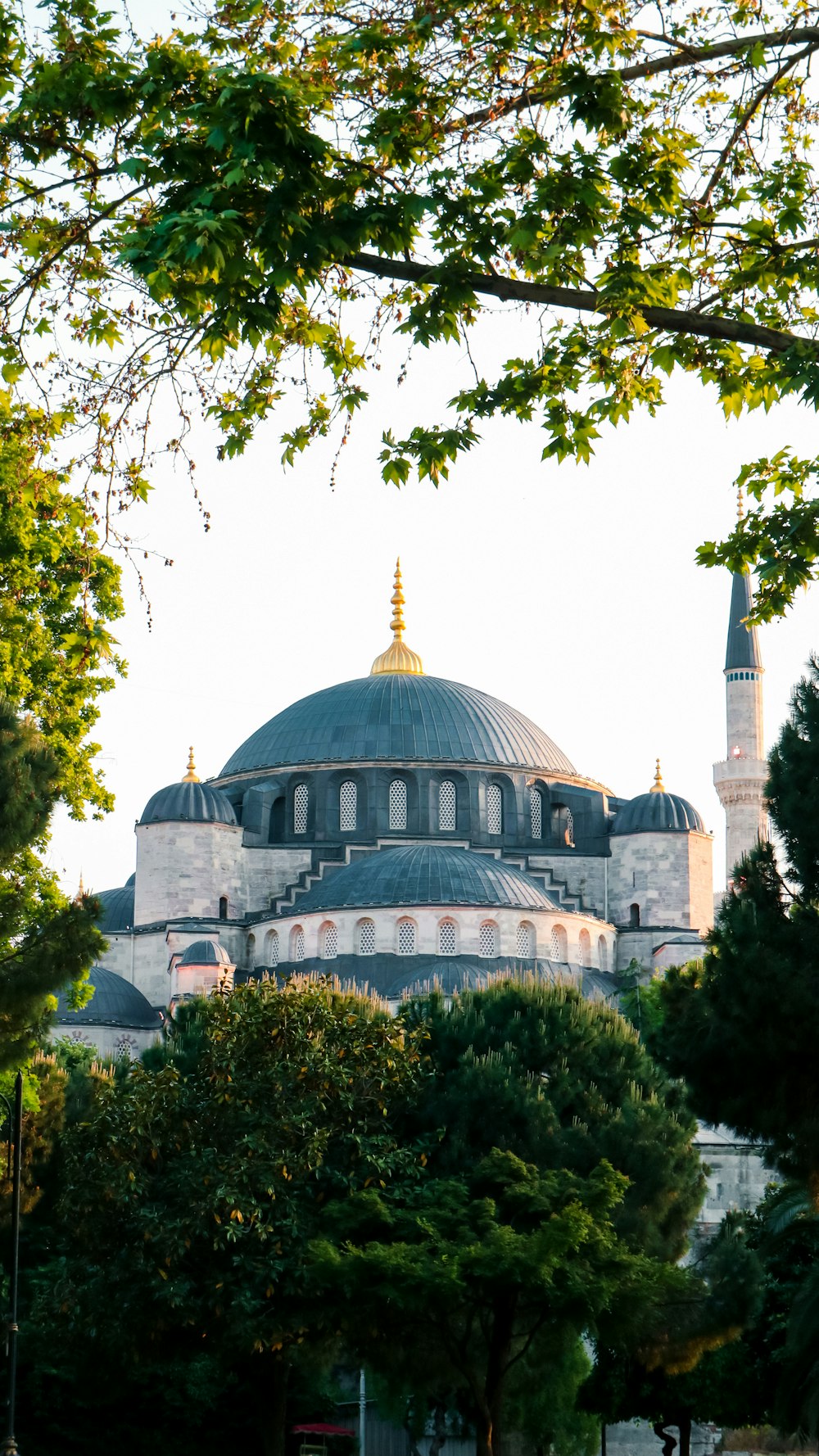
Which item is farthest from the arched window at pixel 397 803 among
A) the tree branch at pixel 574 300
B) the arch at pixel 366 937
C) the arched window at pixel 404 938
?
the tree branch at pixel 574 300

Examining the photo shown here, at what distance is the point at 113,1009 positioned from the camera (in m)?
64.4

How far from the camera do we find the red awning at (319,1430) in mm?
34094

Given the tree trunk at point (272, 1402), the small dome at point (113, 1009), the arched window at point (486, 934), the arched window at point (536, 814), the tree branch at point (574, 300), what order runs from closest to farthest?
A: the tree branch at point (574, 300) → the tree trunk at point (272, 1402) → the arched window at point (486, 934) → the small dome at point (113, 1009) → the arched window at point (536, 814)

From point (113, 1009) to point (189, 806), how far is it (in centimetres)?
839

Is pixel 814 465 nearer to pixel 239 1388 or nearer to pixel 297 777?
pixel 239 1388

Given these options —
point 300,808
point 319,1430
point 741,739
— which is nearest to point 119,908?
point 300,808

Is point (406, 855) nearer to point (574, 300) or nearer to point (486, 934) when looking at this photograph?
point (486, 934)

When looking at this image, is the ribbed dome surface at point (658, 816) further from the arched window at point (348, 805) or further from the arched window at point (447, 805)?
the arched window at point (348, 805)

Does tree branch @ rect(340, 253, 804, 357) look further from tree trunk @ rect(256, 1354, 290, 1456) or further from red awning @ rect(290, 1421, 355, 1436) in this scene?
red awning @ rect(290, 1421, 355, 1436)

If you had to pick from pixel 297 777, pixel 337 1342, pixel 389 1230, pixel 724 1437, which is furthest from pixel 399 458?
pixel 297 777

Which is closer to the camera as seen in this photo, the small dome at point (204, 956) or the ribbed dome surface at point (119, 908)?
the small dome at point (204, 956)

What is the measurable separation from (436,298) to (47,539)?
13577 mm

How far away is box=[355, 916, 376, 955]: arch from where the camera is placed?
61406 millimetres

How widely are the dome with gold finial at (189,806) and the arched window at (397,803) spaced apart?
5.41 metres
